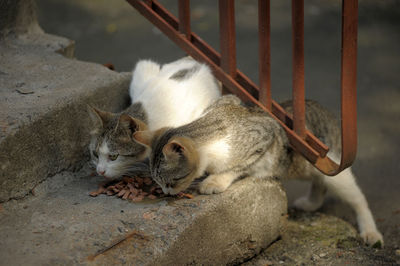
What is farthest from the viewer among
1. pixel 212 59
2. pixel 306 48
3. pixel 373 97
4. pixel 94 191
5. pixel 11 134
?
pixel 306 48

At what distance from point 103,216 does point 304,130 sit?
137 cm

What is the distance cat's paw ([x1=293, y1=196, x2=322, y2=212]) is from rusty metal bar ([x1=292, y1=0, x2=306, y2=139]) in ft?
3.54

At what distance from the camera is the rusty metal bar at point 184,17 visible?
3572 mm

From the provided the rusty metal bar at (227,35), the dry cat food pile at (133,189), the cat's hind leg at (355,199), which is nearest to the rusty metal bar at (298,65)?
the rusty metal bar at (227,35)

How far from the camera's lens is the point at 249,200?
311 centimetres

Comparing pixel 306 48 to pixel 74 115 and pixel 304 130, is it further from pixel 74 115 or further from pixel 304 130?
pixel 74 115

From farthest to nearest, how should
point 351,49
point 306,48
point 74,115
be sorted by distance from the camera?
point 306,48
point 74,115
point 351,49

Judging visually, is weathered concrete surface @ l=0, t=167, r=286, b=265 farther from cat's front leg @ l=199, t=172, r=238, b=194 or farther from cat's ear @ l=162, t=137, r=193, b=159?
cat's ear @ l=162, t=137, r=193, b=159

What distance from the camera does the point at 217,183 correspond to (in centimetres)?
303

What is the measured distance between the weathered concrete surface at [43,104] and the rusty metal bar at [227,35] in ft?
2.87

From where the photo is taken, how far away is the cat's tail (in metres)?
3.77

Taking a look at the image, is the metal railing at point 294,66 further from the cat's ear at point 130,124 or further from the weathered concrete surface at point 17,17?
the weathered concrete surface at point 17,17

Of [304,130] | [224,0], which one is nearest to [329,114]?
[304,130]

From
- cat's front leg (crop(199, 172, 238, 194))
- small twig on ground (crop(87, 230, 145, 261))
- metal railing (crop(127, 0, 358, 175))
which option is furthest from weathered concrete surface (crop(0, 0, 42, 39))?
small twig on ground (crop(87, 230, 145, 261))
